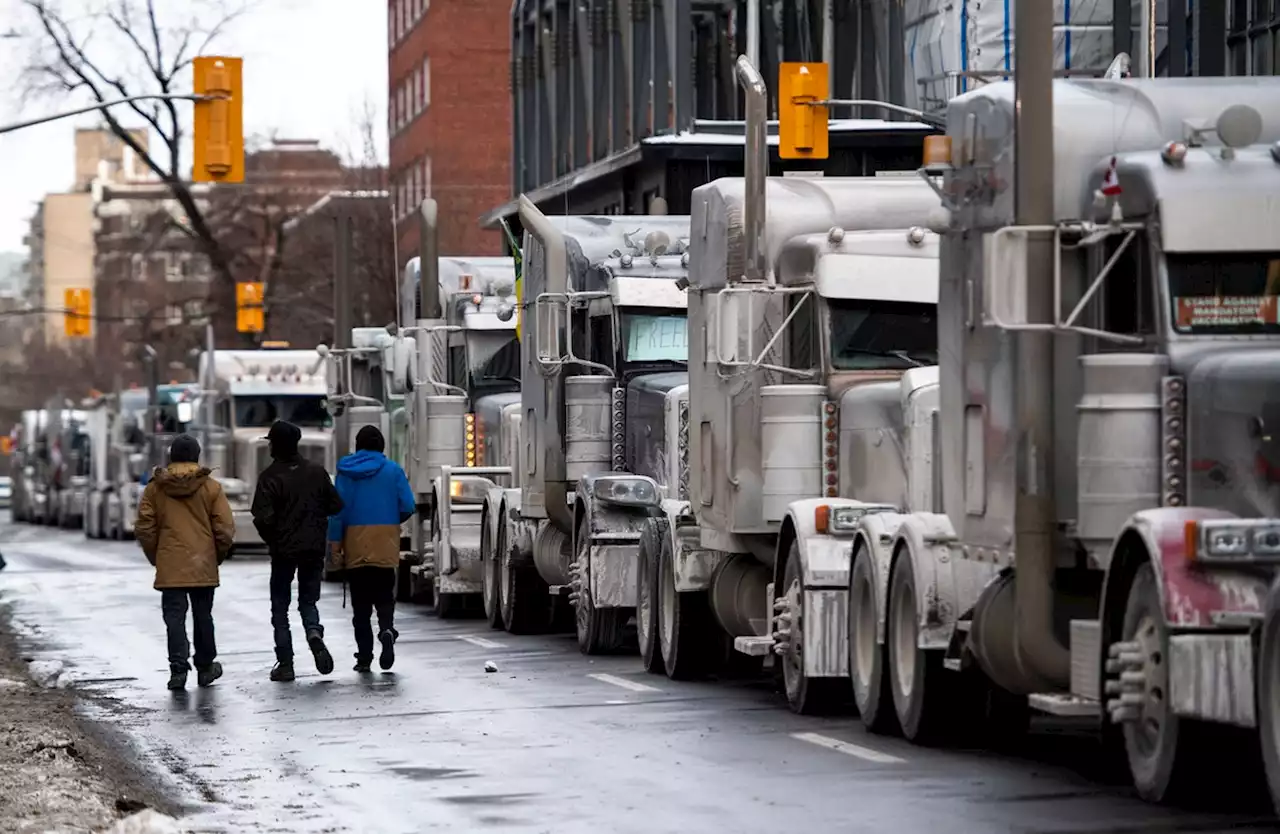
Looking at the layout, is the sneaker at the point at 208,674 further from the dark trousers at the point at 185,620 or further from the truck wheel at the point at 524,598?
the truck wheel at the point at 524,598

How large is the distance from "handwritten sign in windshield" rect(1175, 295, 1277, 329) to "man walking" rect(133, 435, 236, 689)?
30.3ft

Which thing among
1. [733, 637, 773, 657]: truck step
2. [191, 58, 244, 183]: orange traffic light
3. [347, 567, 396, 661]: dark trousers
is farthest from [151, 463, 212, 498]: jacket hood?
[191, 58, 244, 183]: orange traffic light

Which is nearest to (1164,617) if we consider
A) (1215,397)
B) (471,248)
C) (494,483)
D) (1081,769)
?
(1215,397)

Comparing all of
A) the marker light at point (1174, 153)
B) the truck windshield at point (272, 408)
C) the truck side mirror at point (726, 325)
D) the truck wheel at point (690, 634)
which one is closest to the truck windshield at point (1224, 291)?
the marker light at point (1174, 153)

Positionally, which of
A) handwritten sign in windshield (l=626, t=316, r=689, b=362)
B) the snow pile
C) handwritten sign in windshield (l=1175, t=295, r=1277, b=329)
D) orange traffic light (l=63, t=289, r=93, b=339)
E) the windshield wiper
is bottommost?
the snow pile


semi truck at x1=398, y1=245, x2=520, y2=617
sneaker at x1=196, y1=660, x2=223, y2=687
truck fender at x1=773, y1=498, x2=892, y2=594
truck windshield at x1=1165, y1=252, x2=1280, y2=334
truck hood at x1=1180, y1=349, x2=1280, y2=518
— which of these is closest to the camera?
truck hood at x1=1180, y1=349, x2=1280, y2=518

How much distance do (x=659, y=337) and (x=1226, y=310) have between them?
11.4 m

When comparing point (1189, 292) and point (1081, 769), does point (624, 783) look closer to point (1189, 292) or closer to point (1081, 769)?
point (1081, 769)

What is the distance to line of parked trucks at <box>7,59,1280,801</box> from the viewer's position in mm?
11906

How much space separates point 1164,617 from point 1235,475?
102 centimetres

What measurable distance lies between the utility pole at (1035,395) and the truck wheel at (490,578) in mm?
14095

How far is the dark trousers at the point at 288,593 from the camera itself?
20703 millimetres

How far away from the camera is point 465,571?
29.5 m

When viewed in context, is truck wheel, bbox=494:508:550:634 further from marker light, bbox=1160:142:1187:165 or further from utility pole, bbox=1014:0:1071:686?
marker light, bbox=1160:142:1187:165
